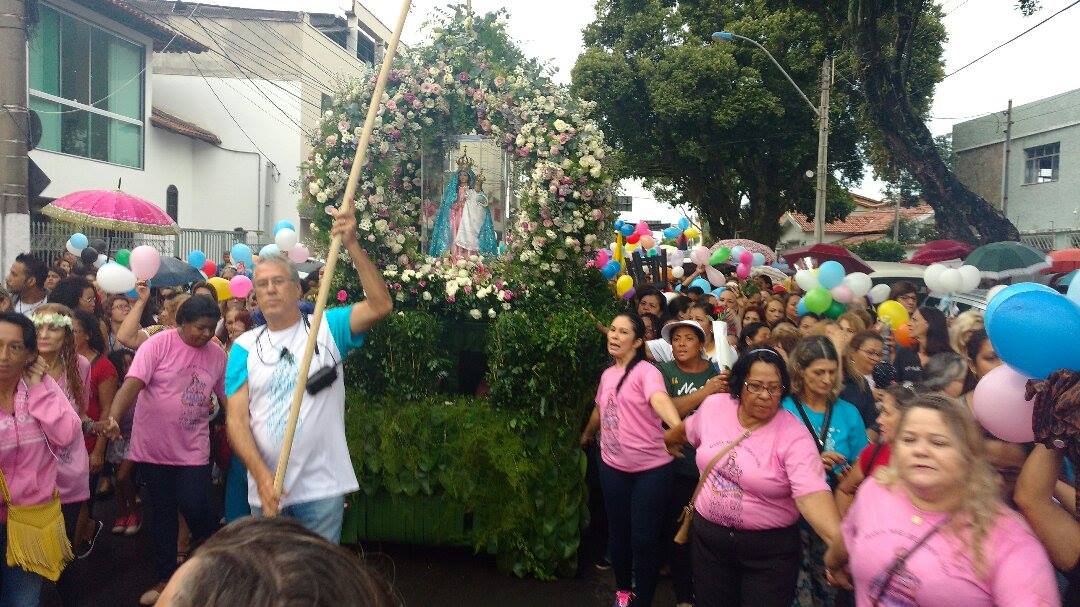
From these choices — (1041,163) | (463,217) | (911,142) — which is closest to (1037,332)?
(463,217)

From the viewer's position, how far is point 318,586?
1103 millimetres

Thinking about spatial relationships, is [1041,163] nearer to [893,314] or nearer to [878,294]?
[878,294]

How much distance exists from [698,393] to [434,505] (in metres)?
2.00

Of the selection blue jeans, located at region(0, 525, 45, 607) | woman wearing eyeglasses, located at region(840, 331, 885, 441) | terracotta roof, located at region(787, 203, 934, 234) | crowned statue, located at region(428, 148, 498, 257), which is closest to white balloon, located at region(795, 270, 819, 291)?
crowned statue, located at region(428, 148, 498, 257)

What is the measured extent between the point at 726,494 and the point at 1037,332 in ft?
4.66

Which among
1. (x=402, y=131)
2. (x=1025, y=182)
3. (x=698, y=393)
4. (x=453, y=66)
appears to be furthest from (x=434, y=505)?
(x=1025, y=182)

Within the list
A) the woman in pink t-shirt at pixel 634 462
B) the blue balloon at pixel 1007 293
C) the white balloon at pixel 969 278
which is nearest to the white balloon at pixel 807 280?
the white balloon at pixel 969 278

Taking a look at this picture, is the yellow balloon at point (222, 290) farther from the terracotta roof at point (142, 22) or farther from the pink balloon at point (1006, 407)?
the terracotta roof at point (142, 22)

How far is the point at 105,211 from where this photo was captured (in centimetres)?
1229

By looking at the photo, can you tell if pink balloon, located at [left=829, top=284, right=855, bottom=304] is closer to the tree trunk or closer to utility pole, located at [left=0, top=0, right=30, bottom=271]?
utility pole, located at [left=0, top=0, right=30, bottom=271]

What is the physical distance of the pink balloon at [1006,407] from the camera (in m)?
3.21

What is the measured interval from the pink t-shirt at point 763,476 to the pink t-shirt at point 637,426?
3.30ft

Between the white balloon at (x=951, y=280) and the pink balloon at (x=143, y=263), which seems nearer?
the pink balloon at (x=143, y=263)

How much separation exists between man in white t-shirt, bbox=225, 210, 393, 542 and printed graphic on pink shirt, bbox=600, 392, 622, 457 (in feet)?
5.64
